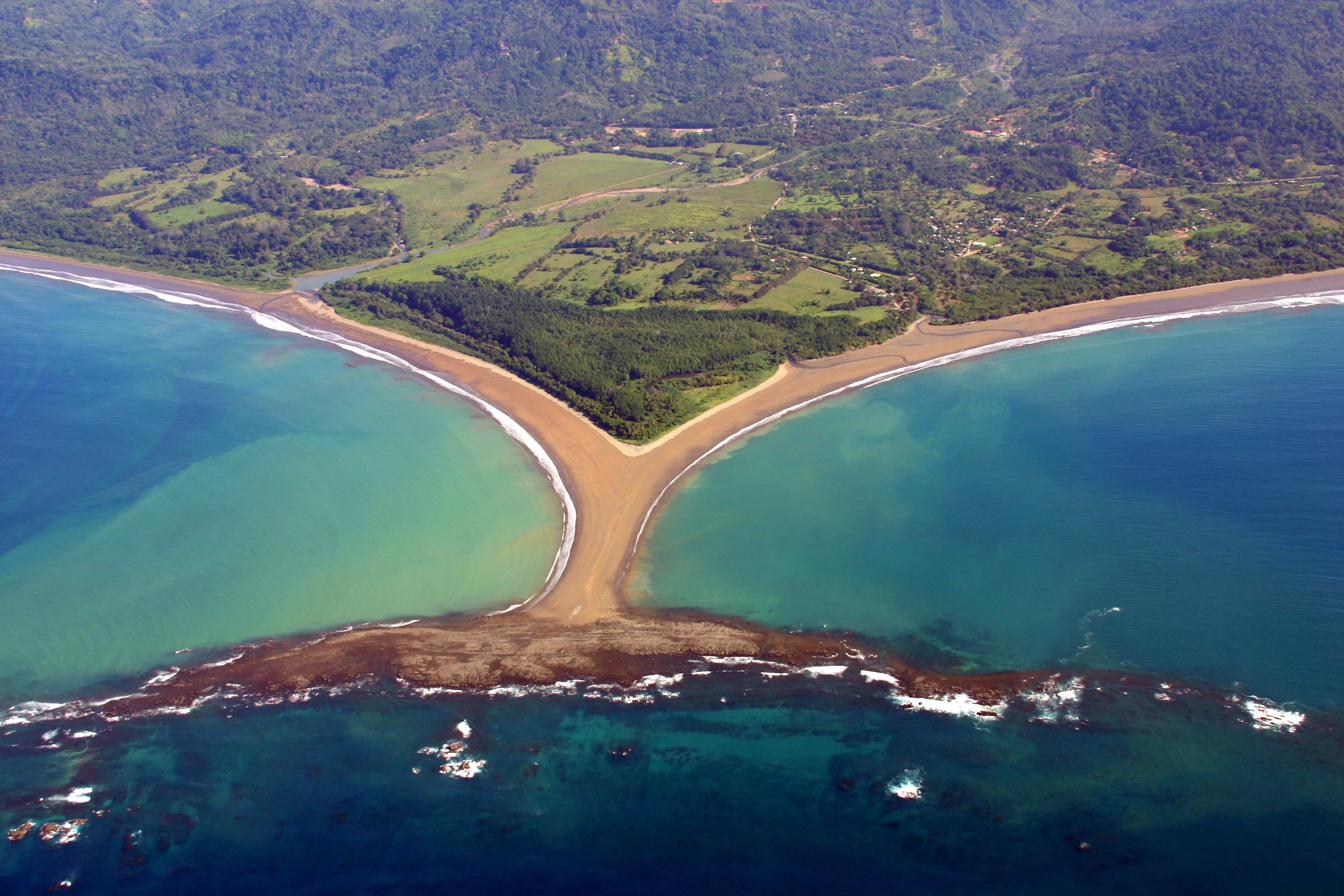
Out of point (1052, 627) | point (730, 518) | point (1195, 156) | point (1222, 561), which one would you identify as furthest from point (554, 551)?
point (1195, 156)

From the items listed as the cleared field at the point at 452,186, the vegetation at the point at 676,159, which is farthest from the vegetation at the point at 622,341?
the cleared field at the point at 452,186

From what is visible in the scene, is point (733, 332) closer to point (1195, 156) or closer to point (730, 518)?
point (730, 518)

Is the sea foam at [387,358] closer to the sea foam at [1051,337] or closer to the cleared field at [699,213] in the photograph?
the sea foam at [1051,337]

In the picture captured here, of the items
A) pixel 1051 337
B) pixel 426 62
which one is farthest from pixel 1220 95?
pixel 426 62

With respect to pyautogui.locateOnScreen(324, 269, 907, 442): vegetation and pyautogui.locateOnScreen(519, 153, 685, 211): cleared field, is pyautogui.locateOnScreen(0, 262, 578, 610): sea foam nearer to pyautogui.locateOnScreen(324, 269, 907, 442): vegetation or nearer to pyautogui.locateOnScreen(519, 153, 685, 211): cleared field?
pyautogui.locateOnScreen(324, 269, 907, 442): vegetation

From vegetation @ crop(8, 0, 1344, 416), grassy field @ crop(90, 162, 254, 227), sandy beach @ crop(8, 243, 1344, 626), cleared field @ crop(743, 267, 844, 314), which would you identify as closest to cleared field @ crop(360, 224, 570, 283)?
vegetation @ crop(8, 0, 1344, 416)
